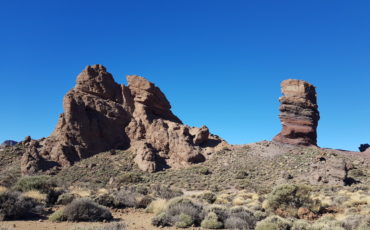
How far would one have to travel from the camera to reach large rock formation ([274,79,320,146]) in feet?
182

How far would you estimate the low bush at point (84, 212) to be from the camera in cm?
1223

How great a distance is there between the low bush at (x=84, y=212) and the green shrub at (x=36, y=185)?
5199 millimetres

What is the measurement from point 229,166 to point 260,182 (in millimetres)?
7589

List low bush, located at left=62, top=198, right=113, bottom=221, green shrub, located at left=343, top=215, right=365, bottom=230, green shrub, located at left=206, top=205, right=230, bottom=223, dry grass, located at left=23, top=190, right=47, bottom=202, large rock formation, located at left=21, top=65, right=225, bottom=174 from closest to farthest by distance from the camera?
green shrub, located at left=343, top=215, right=365, bottom=230
low bush, located at left=62, top=198, right=113, bottom=221
green shrub, located at left=206, top=205, right=230, bottom=223
dry grass, located at left=23, top=190, right=47, bottom=202
large rock formation, located at left=21, top=65, right=225, bottom=174

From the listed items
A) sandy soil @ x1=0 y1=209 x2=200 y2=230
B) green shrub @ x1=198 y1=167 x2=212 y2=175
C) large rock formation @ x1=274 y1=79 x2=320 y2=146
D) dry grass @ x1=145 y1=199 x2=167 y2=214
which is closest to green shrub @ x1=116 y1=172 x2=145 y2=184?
green shrub @ x1=198 y1=167 x2=212 y2=175

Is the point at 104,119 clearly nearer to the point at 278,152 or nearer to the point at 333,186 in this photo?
the point at 278,152

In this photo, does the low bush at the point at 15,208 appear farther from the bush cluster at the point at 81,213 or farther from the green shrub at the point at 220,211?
the green shrub at the point at 220,211

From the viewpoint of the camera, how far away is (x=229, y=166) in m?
48.0

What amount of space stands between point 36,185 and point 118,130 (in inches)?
1476

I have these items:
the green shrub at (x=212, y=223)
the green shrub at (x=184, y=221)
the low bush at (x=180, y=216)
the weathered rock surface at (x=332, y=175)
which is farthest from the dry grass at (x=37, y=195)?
the weathered rock surface at (x=332, y=175)

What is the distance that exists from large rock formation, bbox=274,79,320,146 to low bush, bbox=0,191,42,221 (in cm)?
4890

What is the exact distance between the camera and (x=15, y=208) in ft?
39.6

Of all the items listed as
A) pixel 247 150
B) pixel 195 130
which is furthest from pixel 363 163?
pixel 195 130

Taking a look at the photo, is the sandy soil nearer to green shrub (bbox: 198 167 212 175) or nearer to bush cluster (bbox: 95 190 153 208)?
bush cluster (bbox: 95 190 153 208)
